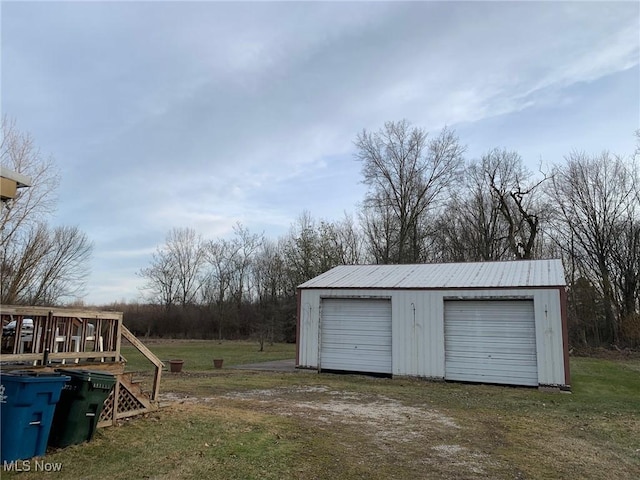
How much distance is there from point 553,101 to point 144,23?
13425mm

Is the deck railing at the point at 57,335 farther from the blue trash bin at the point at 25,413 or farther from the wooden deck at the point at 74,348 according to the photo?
the blue trash bin at the point at 25,413

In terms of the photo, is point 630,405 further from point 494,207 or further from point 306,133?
point 494,207

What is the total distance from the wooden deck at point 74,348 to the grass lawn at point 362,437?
338 mm

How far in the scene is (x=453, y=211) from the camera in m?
33.8

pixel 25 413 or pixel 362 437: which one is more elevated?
pixel 25 413

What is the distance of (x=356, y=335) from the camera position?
14367 millimetres

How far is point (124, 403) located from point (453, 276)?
1103cm

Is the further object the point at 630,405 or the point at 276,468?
the point at 630,405

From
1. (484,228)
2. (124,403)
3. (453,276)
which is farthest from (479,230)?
(124,403)

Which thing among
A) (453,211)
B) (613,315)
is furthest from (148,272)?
(613,315)

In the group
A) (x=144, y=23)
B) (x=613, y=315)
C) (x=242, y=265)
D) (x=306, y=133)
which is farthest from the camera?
(x=242, y=265)

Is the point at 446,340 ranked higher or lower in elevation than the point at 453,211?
lower

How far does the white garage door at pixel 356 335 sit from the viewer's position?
46.0 feet

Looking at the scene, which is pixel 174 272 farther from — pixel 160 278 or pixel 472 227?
pixel 472 227
